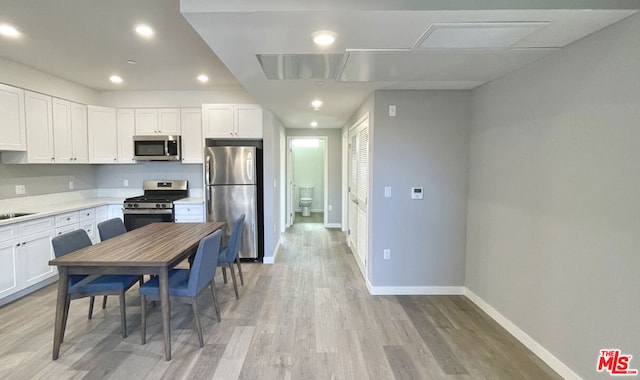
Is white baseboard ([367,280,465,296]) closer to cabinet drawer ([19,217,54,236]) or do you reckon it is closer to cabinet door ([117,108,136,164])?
cabinet drawer ([19,217,54,236])

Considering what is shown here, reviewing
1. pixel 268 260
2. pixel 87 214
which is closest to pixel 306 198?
pixel 268 260

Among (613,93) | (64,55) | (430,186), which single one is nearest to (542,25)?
(613,93)

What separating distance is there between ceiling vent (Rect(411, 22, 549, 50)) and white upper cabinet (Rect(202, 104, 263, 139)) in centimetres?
289

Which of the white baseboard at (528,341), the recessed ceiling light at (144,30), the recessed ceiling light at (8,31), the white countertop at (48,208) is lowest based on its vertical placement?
the white baseboard at (528,341)

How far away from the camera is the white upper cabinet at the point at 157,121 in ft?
15.8

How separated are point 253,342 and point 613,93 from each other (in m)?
3.01

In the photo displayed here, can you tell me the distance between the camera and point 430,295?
3.53 meters

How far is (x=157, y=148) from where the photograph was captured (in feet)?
15.5

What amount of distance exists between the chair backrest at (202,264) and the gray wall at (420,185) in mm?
1789

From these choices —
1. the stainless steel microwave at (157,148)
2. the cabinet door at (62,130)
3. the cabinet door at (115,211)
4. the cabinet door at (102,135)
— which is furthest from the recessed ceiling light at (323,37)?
the cabinet door at (102,135)

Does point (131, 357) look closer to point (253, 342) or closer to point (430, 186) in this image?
point (253, 342)

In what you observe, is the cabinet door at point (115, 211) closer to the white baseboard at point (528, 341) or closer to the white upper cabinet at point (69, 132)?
the white upper cabinet at point (69, 132)

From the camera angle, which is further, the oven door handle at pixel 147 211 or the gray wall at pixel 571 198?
the oven door handle at pixel 147 211

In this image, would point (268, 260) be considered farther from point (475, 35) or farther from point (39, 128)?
point (475, 35)
